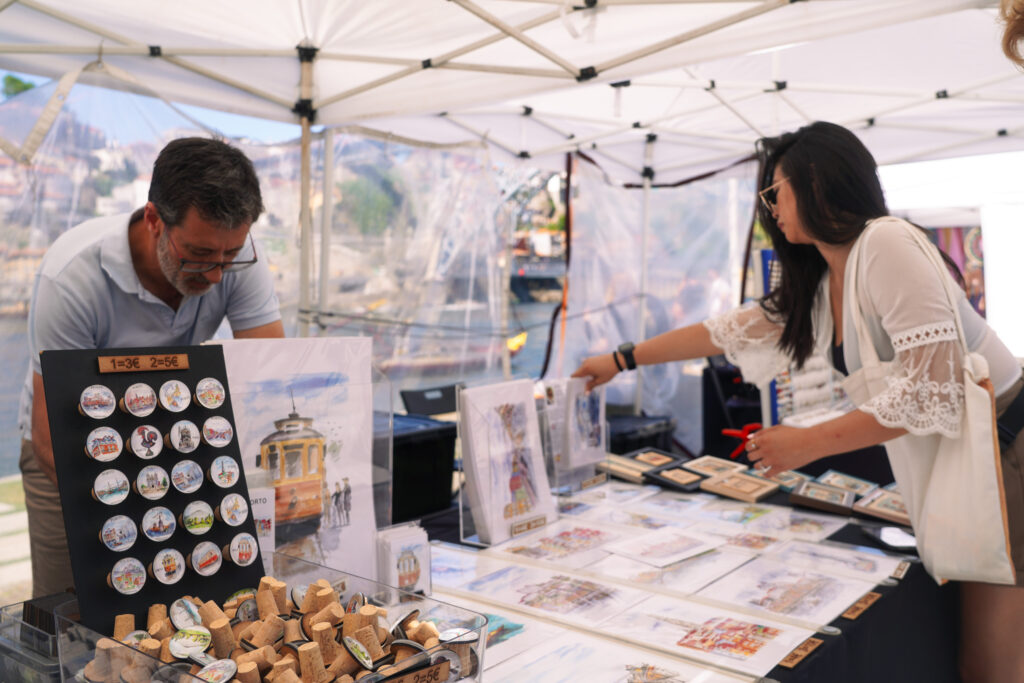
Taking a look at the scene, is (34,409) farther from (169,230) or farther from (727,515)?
(727,515)

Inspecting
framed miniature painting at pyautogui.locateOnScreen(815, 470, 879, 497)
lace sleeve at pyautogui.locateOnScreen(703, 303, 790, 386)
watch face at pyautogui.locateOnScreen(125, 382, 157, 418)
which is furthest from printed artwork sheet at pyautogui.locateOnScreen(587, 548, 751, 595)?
watch face at pyautogui.locateOnScreen(125, 382, 157, 418)

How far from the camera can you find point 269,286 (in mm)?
1447

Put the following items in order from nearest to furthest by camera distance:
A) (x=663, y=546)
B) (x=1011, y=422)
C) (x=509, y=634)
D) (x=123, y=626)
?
(x=123, y=626)
(x=509, y=634)
(x=1011, y=422)
(x=663, y=546)

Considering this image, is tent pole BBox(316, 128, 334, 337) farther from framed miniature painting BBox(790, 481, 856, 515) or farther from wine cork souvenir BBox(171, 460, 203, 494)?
wine cork souvenir BBox(171, 460, 203, 494)

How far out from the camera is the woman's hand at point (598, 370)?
6.30 feet

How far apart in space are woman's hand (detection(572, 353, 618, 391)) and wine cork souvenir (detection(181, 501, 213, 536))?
3.74 feet

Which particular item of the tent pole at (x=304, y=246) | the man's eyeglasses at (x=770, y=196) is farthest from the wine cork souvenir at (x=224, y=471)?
the tent pole at (x=304, y=246)

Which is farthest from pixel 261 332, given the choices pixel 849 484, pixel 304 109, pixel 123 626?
pixel 304 109

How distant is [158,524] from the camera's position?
0.86 metres

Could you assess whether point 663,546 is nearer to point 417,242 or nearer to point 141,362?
point 141,362

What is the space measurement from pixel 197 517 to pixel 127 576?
0.33 feet

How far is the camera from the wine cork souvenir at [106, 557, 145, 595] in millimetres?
808

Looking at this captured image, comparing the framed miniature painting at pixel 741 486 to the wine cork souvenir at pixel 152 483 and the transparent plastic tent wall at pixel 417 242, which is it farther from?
the transparent plastic tent wall at pixel 417 242

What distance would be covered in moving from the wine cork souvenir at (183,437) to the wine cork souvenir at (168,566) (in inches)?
4.6
